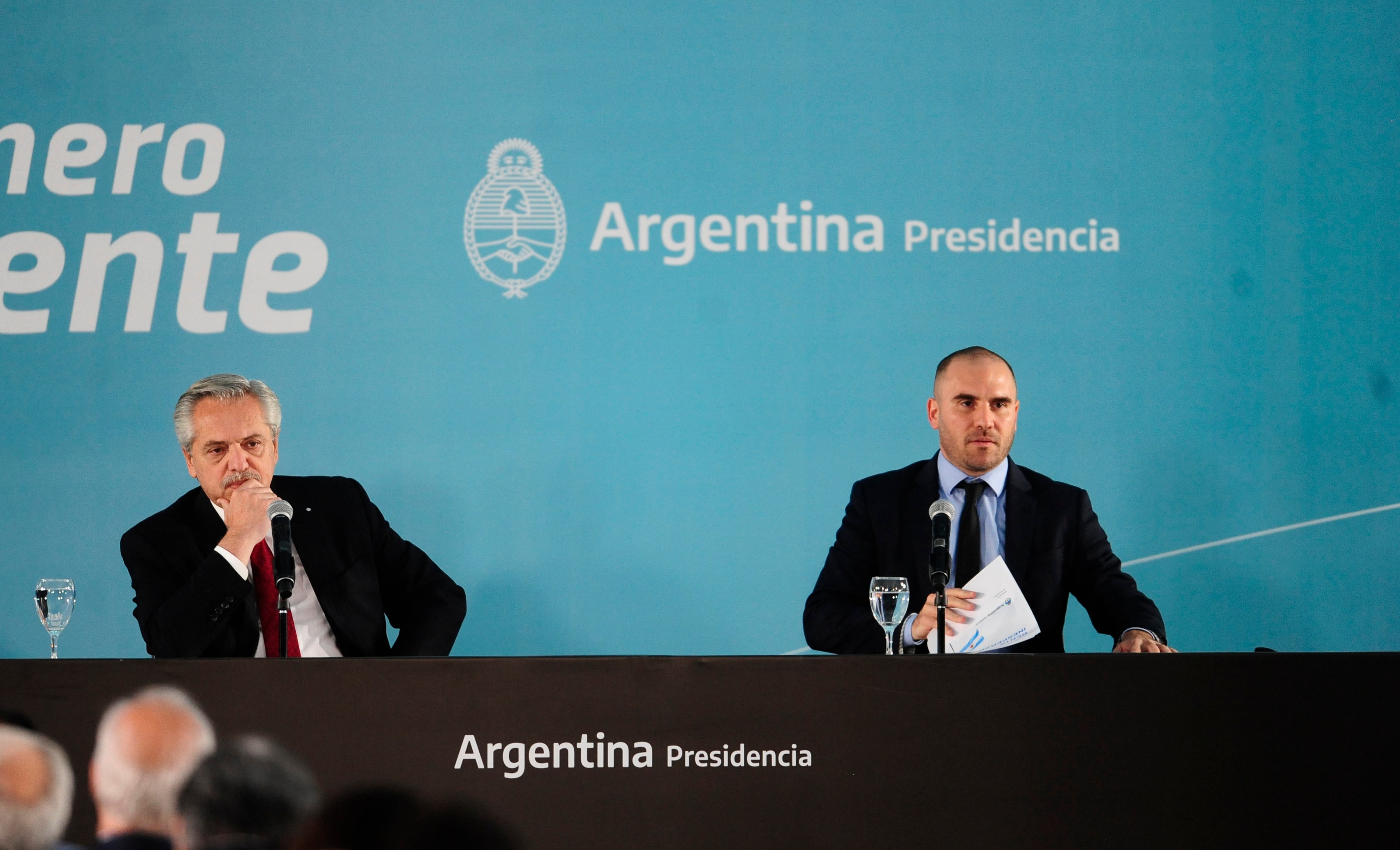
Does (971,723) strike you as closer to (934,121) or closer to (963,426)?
(963,426)

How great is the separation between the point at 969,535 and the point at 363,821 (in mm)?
1869

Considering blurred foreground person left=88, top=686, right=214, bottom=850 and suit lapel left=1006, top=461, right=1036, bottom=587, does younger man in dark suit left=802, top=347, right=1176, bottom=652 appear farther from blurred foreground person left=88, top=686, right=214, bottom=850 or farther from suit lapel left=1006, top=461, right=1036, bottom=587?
blurred foreground person left=88, top=686, right=214, bottom=850

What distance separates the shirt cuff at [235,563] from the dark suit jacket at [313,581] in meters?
0.02

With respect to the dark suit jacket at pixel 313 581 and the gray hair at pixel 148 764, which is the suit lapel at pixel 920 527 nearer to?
the dark suit jacket at pixel 313 581

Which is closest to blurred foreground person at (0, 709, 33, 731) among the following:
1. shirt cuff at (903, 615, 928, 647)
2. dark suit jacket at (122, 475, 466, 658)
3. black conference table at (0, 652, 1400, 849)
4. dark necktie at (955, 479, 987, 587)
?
black conference table at (0, 652, 1400, 849)

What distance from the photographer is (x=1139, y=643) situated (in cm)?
220

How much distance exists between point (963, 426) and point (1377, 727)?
1598 mm

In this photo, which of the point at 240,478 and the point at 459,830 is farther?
the point at 240,478

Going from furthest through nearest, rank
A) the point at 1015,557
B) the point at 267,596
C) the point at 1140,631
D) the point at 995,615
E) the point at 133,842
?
the point at 1015,557 → the point at 267,596 → the point at 1140,631 → the point at 995,615 → the point at 133,842

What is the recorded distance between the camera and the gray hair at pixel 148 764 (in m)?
1.38

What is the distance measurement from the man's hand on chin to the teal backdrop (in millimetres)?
1311

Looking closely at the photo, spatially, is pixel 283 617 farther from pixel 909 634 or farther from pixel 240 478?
pixel 909 634

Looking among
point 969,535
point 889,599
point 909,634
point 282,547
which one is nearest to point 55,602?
point 282,547

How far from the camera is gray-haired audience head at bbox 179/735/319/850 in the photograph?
137 cm
